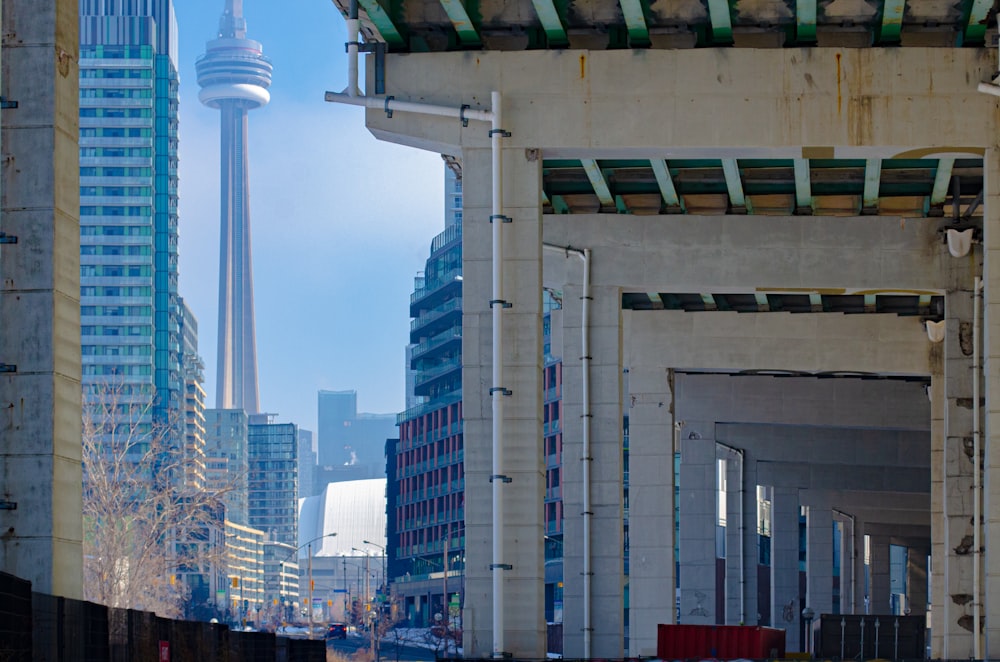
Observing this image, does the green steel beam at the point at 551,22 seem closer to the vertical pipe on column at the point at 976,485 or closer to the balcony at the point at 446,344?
the vertical pipe on column at the point at 976,485

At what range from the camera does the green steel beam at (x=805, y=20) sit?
89.0 feet

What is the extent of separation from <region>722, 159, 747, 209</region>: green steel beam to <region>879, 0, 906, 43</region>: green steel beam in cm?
680

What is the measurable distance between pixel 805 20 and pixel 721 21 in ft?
4.39

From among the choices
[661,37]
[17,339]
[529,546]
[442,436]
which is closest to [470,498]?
[529,546]

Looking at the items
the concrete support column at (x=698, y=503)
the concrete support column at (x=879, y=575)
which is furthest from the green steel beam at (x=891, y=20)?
the concrete support column at (x=879, y=575)

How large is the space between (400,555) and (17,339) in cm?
17377

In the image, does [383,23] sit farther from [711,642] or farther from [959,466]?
[959,466]

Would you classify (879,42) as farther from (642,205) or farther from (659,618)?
(659,618)

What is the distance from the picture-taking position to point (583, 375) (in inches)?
1590

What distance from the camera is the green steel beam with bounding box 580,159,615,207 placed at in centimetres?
3484

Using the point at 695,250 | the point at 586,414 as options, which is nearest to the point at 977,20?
the point at 695,250

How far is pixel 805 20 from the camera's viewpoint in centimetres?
2766

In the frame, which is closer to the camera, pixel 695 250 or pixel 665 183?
pixel 665 183

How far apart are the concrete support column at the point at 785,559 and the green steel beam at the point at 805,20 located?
53320mm
